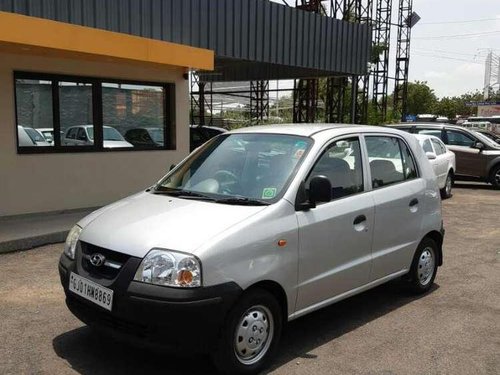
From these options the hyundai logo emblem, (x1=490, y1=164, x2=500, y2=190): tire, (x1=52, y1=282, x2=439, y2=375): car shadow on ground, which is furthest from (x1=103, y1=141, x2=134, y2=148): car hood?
(x1=490, y1=164, x2=500, y2=190): tire

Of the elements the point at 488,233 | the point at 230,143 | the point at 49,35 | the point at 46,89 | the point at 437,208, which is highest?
the point at 49,35

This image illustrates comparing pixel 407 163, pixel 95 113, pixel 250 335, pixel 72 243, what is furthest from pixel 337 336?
pixel 95 113

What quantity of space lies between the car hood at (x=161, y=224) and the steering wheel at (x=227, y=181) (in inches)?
11.8

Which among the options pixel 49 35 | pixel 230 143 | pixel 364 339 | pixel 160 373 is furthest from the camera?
pixel 49 35

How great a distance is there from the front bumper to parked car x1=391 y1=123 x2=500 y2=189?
42.0 ft

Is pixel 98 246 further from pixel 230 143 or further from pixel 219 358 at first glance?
pixel 230 143

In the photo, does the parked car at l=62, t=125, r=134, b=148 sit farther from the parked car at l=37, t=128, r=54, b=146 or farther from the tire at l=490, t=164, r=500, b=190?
the tire at l=490, t=164, r=500, b=190

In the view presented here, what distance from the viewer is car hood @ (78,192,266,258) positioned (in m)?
3.50

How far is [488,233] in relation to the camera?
9.02 m

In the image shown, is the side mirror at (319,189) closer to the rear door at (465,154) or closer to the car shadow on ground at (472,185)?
the rear door at (465,154)

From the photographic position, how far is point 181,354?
3412mm

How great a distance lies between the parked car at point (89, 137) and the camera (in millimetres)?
9133

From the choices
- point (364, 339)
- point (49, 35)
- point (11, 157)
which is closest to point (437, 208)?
point (364, 339)

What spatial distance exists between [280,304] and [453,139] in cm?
1321
